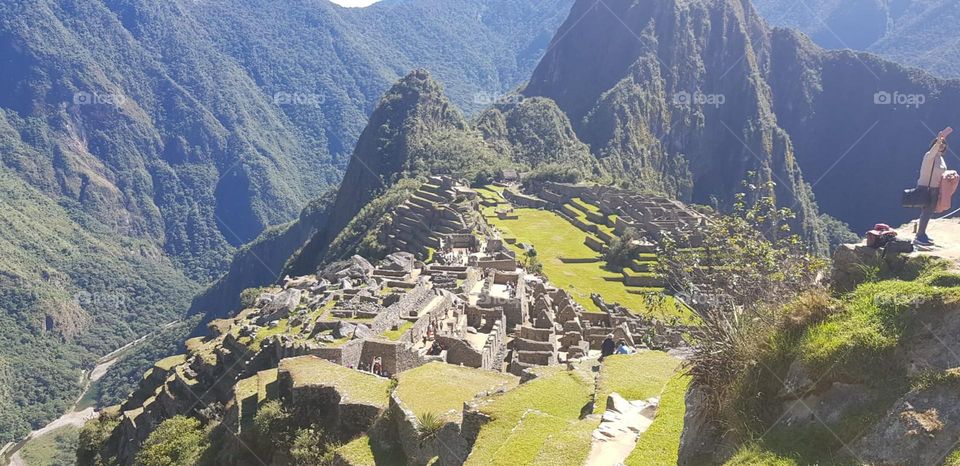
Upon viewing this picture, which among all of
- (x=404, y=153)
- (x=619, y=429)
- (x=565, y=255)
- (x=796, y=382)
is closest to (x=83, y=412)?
(x=404, y=153)

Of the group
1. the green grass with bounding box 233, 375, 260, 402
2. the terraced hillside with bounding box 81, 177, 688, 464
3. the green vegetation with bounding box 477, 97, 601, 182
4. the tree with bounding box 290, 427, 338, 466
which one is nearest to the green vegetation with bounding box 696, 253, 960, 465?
the terraced hillside with bounding box 81, 177, 688, 464

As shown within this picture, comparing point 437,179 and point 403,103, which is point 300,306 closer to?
point 437,179

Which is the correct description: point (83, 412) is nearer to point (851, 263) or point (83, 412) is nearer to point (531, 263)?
point (531, 263)

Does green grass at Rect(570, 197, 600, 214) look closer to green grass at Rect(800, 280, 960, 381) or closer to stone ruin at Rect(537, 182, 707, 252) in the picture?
stone ruin at Rect(537, 182, 707, 252)

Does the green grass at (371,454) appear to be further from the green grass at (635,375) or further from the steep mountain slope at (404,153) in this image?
the steep mountain slope at (404,153)

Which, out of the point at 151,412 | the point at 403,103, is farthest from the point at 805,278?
the point at 403,103
